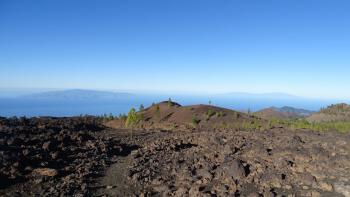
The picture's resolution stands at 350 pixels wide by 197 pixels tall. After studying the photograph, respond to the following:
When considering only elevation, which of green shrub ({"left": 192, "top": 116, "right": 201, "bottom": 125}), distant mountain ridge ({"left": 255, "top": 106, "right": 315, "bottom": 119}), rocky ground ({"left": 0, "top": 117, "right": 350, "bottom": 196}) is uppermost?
green shrub ({"left": 192, "top": 116, "right": 201, "bottom": 125})

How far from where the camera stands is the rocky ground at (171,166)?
420 inches

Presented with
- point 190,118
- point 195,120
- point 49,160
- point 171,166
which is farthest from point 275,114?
point 49,160

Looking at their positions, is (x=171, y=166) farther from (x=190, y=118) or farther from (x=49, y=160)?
(x=190, y=118)

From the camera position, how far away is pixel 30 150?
13758 millimetres

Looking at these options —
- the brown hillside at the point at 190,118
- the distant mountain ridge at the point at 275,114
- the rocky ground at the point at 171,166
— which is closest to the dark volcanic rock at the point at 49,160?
the rocky ground at the point at 171,166

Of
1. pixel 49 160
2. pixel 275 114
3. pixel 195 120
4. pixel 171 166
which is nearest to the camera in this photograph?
pixel 49 160

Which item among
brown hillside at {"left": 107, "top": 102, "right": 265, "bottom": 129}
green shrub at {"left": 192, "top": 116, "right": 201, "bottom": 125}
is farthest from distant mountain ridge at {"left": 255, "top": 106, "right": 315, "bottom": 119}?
green shrub at {"left": 192, "top": 116, "right": 201, "bottom": 125}

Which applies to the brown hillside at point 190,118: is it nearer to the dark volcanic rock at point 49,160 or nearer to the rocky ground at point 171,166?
the rocky ground at point 171,166

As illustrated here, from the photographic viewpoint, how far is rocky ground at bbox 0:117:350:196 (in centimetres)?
1066

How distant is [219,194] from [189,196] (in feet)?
3.03

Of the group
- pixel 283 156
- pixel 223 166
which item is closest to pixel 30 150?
pixel 223 166

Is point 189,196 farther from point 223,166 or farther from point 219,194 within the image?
point 223,166

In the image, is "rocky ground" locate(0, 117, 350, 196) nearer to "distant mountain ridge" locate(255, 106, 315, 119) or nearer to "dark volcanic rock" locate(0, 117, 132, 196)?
"dark volcanic rock" locate(0, 117, 132, 196)

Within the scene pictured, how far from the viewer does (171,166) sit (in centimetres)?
1316
